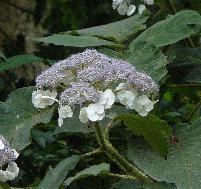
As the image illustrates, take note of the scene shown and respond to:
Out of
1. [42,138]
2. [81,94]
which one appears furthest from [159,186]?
[42,138]

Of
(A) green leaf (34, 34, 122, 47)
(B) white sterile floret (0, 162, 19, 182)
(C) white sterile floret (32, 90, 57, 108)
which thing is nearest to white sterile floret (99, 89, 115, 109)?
(C) white sterile floret (32, 90, 57, 108)

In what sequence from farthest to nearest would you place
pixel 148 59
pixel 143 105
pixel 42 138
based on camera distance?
1. pixel 42 138
2. pixel 148 59
3. pixel 143 105

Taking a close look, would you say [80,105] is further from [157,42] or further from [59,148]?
[59,148]

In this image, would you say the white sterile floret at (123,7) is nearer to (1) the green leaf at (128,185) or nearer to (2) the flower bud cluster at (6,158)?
(1) the green leaf at (128,185)

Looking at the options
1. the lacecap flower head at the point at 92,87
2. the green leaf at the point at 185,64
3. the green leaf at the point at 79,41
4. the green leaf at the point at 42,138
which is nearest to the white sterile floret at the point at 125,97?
the lacecap flower head at the point at 92,87

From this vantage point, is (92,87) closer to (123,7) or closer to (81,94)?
(81,94)

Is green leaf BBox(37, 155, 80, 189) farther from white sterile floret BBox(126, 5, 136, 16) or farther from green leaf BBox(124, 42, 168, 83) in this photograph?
white sterile floret BBox(126, 5, 136, 16)
